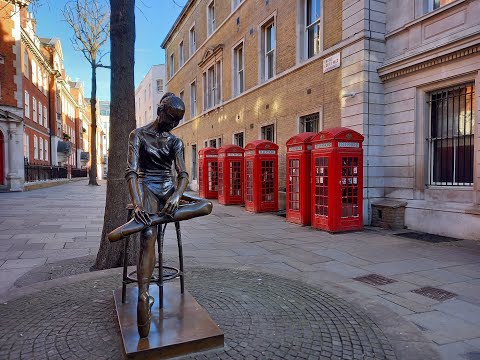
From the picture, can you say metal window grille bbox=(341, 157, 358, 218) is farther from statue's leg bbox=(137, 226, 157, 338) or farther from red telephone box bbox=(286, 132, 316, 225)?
statue's leg bbox=(137, 226, 157, 338)

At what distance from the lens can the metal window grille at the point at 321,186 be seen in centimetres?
873

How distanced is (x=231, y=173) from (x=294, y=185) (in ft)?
17.2

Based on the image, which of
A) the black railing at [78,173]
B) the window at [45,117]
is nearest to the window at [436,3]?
the window at [45,117]

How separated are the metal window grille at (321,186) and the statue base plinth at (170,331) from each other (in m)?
5.84

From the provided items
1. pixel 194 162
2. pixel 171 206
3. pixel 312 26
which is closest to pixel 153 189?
pixel 171 206

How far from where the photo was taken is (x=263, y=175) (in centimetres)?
1252

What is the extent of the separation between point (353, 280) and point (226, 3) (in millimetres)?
18515

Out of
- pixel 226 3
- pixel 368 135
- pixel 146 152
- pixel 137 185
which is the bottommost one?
pixel 137 185

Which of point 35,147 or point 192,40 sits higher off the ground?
point 192,40

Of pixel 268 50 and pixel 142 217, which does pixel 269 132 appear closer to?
pixel 268 50

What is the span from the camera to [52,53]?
38094mm

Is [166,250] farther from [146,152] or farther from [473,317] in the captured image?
[473,317]

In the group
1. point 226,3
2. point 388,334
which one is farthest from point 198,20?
point 388,334

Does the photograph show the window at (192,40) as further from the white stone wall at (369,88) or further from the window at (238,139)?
the white stone wall at (369,88)
